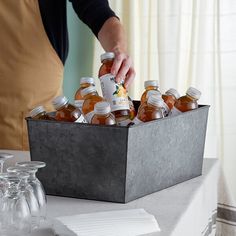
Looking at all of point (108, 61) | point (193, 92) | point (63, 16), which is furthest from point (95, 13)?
point (193, 92)

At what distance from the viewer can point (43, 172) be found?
1088 millimetres

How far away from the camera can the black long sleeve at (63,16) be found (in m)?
1.64

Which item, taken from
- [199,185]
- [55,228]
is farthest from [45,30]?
[55,228]

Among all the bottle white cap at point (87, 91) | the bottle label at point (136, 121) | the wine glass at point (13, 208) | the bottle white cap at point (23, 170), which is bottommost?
the wine glass at point (13, 208)

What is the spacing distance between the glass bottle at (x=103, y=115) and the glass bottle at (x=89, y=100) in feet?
0.18

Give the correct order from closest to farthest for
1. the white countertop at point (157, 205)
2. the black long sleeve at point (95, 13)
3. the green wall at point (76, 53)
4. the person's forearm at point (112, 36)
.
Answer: the white countertop at point (157, 205)
the person's forearm at point (112, 36)
the black long sleeve at point (95, 13)
the green wall at point (76, 53)

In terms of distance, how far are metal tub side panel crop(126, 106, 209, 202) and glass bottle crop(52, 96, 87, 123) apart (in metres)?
0.12

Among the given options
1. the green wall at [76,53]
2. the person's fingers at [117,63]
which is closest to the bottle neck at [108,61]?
the person's fingers at [117,63]

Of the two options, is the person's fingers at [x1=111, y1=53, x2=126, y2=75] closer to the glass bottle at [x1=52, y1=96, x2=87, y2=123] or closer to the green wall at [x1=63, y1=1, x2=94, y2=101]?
the glass bottle at [x1=52, y1=96, x2=87, y2=123]

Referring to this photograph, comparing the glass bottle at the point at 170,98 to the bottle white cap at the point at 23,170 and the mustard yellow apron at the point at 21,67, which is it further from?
the mustard yellow apron at the point at 21,67

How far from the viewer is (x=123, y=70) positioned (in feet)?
4.00

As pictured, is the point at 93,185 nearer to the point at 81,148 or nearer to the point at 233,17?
the point at 81,148

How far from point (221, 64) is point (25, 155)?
104 cm

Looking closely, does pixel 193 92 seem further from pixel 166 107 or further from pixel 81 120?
pixel 81 120
